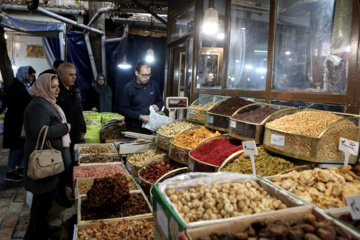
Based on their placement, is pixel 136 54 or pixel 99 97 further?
pixel 136 54

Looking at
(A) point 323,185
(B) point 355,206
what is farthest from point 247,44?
(B) point 355,206

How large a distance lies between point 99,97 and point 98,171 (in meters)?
5.56

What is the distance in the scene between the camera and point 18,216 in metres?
3.82

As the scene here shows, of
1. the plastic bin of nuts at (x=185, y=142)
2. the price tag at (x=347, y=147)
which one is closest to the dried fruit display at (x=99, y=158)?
the plastic bin of nuts at (x=185, y=142)

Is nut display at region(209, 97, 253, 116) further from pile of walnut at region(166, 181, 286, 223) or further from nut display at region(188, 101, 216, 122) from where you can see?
pile of walnut at region(166, 181, 286, 223)

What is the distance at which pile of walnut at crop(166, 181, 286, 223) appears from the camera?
1.33 meters

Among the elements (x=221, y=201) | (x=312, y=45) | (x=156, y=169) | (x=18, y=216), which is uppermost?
(x=312, y=45)

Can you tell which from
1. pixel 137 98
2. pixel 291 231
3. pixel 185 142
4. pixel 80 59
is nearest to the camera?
pixel 291 231

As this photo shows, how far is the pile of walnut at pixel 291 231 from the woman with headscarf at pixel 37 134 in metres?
2.35

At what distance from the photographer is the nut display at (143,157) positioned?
348cm

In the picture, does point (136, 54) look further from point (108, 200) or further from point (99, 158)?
point (108, 200)

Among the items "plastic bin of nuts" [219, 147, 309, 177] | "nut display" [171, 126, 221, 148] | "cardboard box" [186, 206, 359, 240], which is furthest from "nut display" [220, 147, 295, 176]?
"cardboard box" [186, 206, 359, 240]

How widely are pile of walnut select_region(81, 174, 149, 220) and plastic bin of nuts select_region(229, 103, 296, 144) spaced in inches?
46.9

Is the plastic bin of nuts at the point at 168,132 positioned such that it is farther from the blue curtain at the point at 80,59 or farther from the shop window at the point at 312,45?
the blue curtain at the point at 80,59
